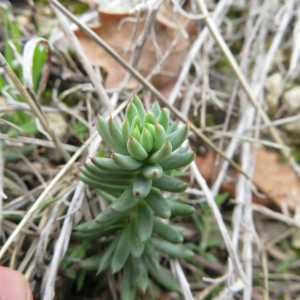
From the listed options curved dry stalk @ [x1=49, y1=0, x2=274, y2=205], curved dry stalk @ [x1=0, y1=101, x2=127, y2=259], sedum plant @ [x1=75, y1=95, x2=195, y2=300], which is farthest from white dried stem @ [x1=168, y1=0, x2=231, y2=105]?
sedum plant @ [x1=75, y1=95, x2=195, y2=300]

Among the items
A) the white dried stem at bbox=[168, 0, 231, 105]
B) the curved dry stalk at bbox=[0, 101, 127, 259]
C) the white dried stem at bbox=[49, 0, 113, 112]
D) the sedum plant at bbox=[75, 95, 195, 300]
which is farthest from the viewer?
the white dried stem at bbox=[168, 0, 231, 105]

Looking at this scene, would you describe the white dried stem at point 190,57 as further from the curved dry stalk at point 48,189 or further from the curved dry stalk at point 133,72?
the curved dry stalk at point 48,189

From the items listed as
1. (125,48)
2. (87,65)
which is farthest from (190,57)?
(87,65)

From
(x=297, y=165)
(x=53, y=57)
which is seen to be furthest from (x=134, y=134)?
(x=297, y=165)

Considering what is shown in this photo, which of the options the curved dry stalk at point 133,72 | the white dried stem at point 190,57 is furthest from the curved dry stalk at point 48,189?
the white dried stem at point 190,57

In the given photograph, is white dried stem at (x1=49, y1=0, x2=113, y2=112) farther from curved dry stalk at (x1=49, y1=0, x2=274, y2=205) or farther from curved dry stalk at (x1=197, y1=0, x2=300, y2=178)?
curved dry stalk at (x1=197, y1=0, x2=300, y2=178)

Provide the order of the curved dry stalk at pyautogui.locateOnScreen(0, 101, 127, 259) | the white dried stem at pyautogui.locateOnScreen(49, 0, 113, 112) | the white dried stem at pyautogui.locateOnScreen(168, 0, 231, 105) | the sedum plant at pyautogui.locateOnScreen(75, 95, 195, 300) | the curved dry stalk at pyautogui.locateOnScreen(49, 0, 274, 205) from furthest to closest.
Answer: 1. the white dried stem at pyautogui.locateOnScreen(168, 0, 231, 105)
2. the white dried stem at pyautogui.locateOnScreen(49, 0, 113, 112)
3. the curved dry stalk at pyautogui.locateOnScreen(49, 0, 274, 205)
4. the curved dry stalk at pyautogui.locateOnScreen(0, 101, 127, 259)
5. the sedum plant at pyautogui.locateOnScreen(75, 95, 195, 300)
